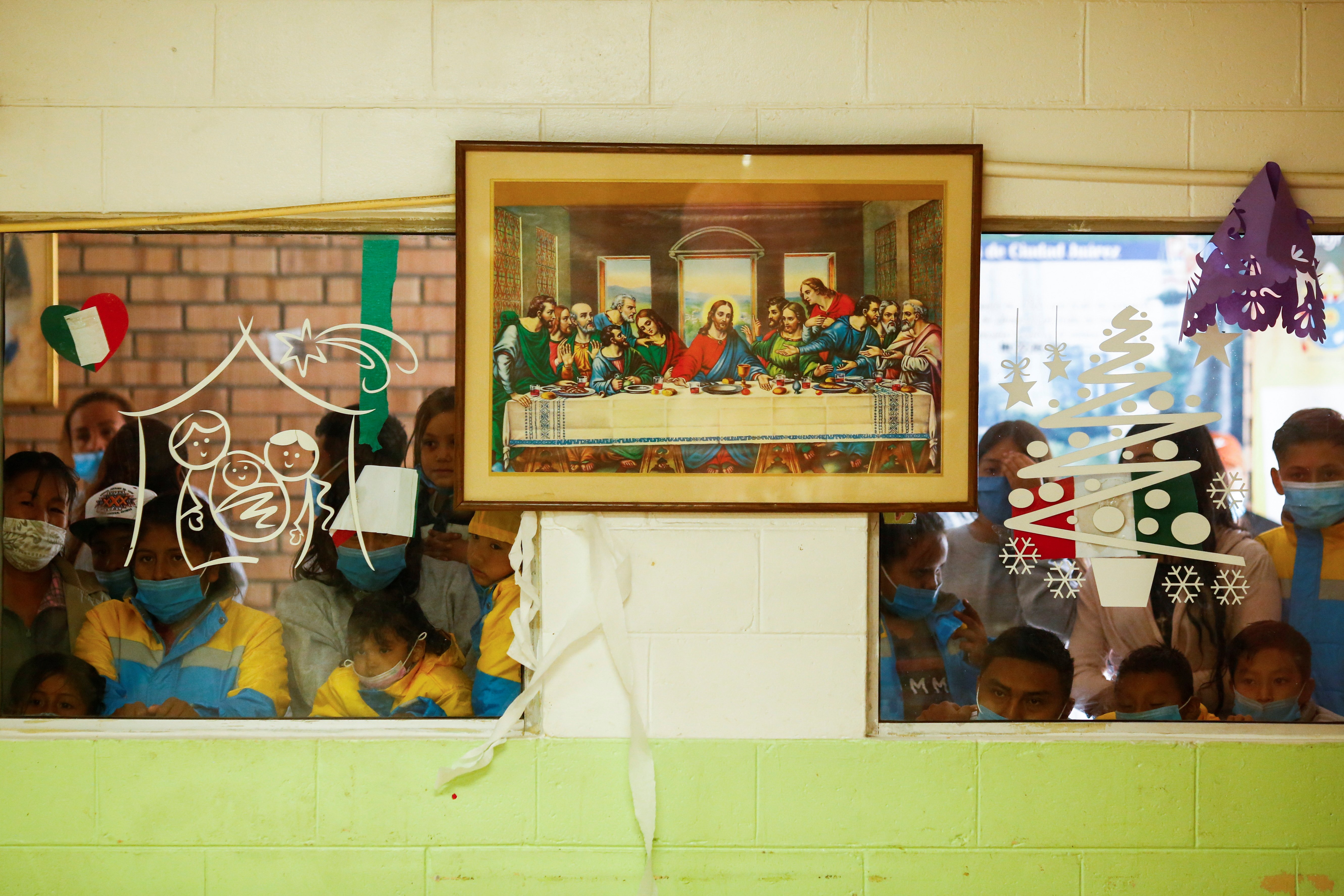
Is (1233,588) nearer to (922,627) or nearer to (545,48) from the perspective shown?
(922,627)

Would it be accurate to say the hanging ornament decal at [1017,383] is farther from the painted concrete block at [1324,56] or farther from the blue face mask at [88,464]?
the blue face mask at [88,464]

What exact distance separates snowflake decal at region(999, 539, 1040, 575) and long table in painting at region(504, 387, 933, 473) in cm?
28

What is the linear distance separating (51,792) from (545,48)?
1.91m

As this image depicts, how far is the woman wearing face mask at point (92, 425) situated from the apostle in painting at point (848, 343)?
1.45m

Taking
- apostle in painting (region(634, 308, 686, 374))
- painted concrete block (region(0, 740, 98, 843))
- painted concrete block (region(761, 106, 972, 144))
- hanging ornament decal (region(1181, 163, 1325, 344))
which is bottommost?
painted concrete block (region(0, 740, 98, 843))

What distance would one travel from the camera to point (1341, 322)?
1.78m

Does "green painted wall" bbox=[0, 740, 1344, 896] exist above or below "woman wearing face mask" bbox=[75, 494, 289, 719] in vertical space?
below

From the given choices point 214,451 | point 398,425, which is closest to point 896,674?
point 398,425

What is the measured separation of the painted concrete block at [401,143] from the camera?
1.74m

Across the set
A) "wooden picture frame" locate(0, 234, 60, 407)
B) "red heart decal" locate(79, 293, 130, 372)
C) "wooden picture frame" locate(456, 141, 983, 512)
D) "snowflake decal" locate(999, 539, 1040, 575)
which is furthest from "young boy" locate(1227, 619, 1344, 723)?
"wooden picture frame" locate(0, 234, 60, 407)

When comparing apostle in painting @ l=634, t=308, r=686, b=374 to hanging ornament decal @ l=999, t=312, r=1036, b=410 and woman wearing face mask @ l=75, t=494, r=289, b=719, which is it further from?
woman wearing face mask @ l=75, t=494, r=289, b=719

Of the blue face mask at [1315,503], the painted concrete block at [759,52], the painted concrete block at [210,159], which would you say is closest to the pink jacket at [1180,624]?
the blue face mask at [1315,503]

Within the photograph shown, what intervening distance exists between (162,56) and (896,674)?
2081 millimetres

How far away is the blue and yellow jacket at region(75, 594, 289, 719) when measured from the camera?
5.82 ft
